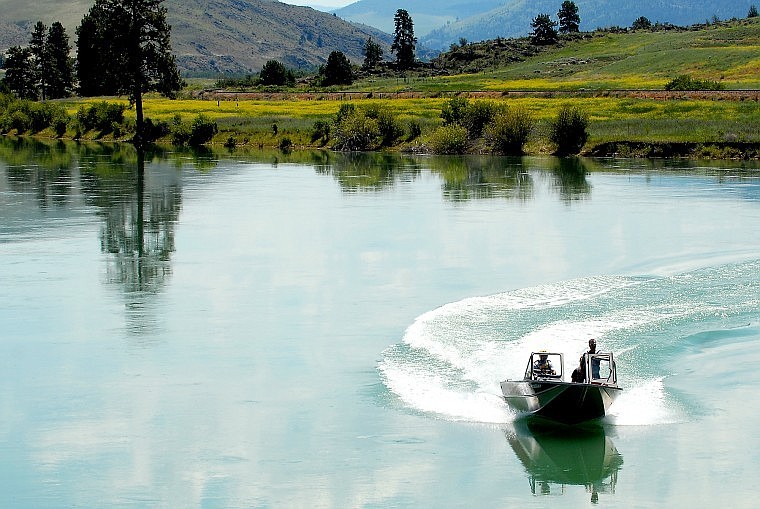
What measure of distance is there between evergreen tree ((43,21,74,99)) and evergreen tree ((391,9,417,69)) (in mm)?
40998

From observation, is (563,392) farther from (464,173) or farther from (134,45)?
(134,45)

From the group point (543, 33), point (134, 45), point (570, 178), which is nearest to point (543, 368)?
point (570, 178)

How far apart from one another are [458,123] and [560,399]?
194ft

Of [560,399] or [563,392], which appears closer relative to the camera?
[563,392]

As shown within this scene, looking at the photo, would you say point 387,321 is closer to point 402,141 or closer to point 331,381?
point 331,381

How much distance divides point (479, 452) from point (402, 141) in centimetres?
6212

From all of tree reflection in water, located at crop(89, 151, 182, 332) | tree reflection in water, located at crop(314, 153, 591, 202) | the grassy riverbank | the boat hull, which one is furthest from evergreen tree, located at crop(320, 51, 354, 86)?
the boat hull

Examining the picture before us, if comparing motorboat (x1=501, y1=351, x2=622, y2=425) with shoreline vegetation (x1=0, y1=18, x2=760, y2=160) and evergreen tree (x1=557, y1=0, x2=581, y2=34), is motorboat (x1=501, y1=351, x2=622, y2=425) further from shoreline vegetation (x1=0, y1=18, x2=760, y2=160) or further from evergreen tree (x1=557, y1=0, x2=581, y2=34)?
evergreen tree (x1=557, y1=0, x2=581, y2=34)

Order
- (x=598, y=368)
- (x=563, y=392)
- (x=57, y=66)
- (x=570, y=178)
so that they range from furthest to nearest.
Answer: (x=57, y=66) → (x=570, y=178) → (x=598, y=368) → (x=563, y=392)

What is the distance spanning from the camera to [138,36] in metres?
81.9

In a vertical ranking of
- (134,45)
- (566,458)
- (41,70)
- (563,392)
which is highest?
(134,45)

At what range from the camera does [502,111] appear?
74438mm

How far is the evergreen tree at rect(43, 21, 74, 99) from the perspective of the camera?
128500mm

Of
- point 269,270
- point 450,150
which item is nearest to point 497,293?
point 269,270
